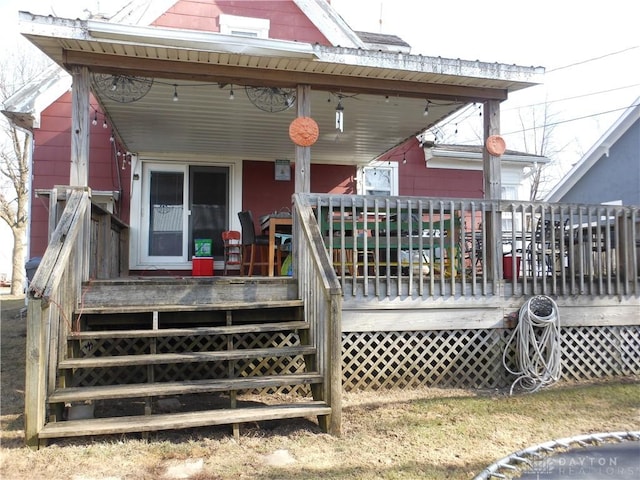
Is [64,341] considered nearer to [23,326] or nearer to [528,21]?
[23,326]

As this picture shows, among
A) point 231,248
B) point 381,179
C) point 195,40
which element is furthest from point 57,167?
point 381,179

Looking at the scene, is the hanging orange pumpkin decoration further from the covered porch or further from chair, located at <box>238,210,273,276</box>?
chair, located at <box>238,210,273,276</box>

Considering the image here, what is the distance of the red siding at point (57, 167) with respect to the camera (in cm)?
783

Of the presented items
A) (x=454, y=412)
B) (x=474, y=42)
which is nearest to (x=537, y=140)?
(x=474, y=42)

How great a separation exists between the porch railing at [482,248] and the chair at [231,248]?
8.12ft

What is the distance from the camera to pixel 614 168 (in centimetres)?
1284

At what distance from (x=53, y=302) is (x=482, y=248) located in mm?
3911

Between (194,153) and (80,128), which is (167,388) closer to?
(80,128)

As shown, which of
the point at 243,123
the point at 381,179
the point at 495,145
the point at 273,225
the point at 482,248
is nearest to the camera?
the point at 482,248

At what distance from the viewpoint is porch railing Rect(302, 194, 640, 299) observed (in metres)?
4.74

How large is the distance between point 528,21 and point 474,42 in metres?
3.14

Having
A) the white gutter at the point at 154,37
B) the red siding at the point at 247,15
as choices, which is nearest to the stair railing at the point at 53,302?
the white gutter at the point at 154,37

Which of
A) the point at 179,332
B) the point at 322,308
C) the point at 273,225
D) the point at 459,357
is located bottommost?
the point at 459,357

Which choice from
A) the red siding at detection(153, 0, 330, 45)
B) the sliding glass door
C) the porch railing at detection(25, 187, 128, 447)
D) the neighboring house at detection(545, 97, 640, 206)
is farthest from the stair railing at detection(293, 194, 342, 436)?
the neighboring house at detection(545, 97, 640, 206)
